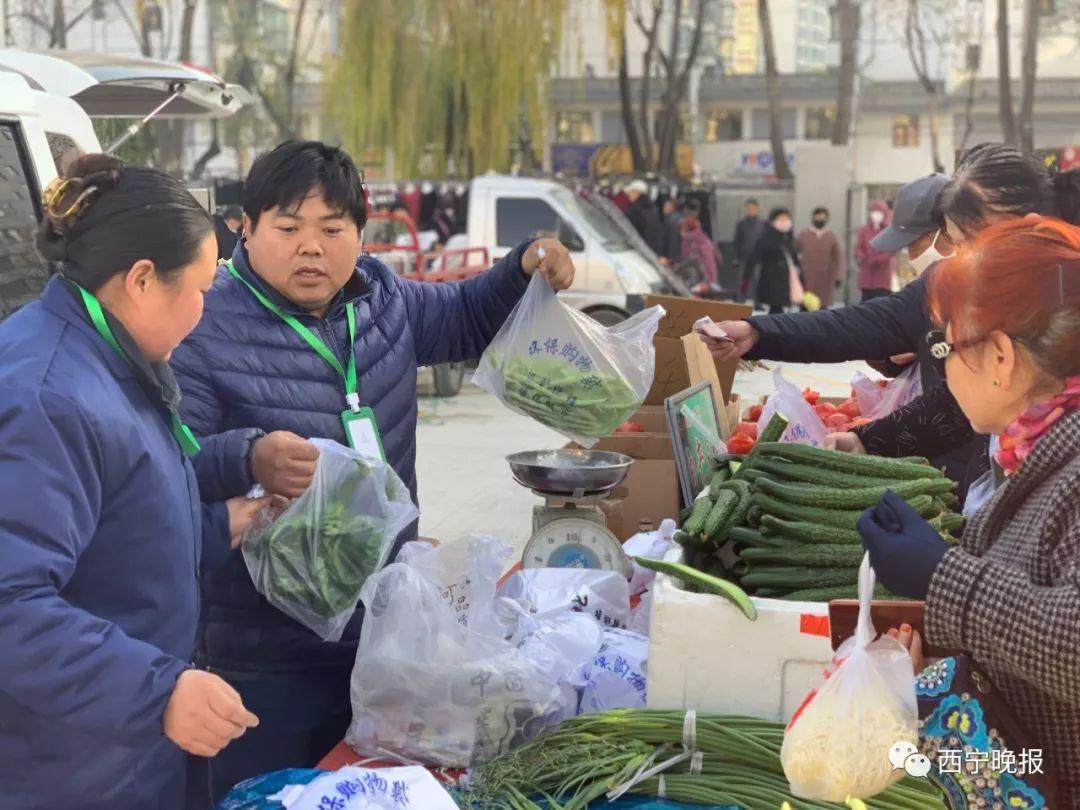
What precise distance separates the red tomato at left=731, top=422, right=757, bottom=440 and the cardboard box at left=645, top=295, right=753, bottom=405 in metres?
0.24

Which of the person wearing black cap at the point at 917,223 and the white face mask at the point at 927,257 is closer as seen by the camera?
the white face mask at the point at 927,257

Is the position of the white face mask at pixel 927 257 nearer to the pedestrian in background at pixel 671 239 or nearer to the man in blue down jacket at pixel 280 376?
the man in blue down jacket at pixel 280 376

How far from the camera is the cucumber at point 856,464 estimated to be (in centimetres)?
296

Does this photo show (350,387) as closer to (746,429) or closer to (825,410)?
(746,429)

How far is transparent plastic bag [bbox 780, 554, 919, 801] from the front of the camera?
1.82 meters

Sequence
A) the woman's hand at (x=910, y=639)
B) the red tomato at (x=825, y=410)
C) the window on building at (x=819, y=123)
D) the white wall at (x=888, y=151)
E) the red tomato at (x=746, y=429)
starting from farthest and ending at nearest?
the window on building at (x=819, y=123) < the white wall at (x=888, y=151) < the red tomato at (x=825, y=410) < the red tomato at (x=746, y=429) < the woman's hand at (x=910, y=639)

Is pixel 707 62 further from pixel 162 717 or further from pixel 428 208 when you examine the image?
pixel 162 717

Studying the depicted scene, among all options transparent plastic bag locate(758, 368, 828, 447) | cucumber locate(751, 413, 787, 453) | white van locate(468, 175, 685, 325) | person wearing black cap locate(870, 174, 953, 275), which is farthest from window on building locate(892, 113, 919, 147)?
cucumber locate(751, 413, 787, 453)

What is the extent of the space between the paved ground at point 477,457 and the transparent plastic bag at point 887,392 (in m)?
1.01

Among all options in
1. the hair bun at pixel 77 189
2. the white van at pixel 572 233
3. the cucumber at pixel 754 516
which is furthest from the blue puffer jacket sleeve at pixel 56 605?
the white van at pixel 572 233

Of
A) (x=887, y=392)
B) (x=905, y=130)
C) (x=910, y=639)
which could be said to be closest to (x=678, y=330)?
(x=887, y=392)

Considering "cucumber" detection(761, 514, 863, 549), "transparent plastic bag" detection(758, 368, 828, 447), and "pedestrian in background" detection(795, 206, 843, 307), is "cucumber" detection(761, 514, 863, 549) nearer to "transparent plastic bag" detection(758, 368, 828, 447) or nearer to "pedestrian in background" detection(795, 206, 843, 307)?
"transparent plastic bag" detection(758, 368, 828, 447)

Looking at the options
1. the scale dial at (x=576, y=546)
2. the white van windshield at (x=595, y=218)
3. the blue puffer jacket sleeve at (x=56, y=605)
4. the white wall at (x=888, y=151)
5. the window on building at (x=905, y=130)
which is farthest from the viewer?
the window on building at (x=905, y=130)

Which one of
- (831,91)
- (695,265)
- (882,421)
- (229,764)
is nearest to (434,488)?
(882,421)
